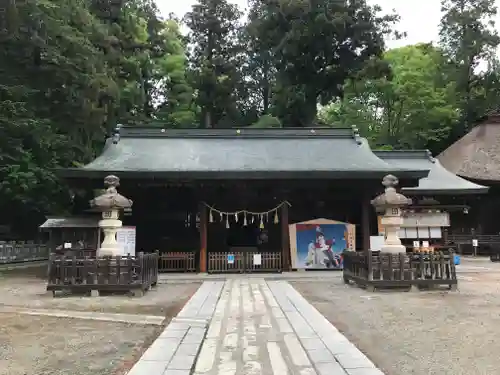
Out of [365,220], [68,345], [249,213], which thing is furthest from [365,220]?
[68,345]

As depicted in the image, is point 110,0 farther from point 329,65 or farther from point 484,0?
point 484,0

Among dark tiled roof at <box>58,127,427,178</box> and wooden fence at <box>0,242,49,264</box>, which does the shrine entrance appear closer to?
dark tiled roof at <box>58,127,427,178</box>

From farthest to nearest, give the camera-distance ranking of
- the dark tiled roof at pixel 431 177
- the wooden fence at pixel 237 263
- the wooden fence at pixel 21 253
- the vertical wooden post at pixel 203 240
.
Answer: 1. the wooden fence at pixel 21 253
2. the dark tiled roof at pixel 431 177
3. the vertical wooden post at pixel 203 240
4. the wooden fence at pixel 237 263

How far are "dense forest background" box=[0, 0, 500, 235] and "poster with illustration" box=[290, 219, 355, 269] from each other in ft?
40.3

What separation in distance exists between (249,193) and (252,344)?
40.6 ft

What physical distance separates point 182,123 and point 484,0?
2804 centimetres

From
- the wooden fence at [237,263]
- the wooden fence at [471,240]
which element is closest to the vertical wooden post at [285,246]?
the wooden fence at [237,263]

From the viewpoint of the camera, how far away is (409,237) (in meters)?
18.4

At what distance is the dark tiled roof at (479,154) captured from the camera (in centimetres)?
2874

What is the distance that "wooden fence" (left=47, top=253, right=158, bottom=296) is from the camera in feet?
36.1

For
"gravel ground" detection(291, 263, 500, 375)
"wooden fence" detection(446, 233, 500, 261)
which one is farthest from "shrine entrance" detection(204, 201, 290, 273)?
"wooden fence" detection(446, 233, 500, 261)

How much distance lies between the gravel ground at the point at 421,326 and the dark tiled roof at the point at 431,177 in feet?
35.0

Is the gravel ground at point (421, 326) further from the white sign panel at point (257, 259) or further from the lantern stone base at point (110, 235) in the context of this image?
the lantern stone base at point (110, 235)

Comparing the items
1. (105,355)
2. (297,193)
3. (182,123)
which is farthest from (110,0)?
(105,355)
